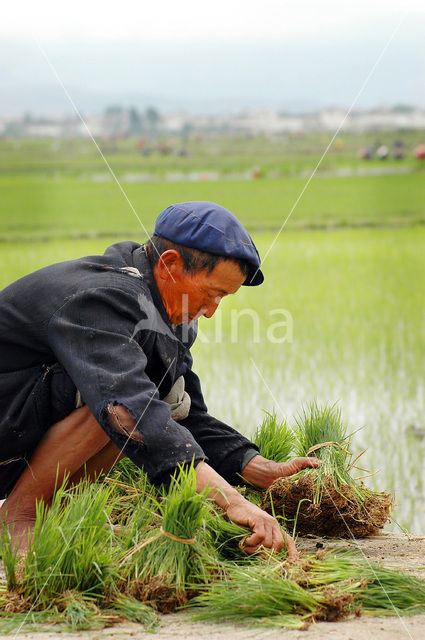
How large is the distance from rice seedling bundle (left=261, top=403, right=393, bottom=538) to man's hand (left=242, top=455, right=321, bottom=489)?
0.06 meters

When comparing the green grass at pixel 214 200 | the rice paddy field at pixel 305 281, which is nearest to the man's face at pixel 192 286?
the rice paddy field at pixel 305 281

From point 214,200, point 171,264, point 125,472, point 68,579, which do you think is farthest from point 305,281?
point 214,200

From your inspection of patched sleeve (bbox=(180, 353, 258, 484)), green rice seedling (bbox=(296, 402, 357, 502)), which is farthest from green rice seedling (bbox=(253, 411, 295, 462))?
patched sleeve (bbox=(180, 353, 258, 484))

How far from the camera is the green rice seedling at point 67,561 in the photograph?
183 cm

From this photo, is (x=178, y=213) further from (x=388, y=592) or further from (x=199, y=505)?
(x=388, y=592)

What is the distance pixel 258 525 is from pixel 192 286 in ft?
2.19

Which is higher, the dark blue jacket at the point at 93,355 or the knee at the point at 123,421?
the dark blue jacket at the point at 93,355

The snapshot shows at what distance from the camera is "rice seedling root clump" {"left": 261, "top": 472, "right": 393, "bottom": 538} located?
92.3 inches

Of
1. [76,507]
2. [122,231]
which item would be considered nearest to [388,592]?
[76,507]

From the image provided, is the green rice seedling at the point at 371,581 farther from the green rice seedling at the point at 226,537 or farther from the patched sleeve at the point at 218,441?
the patched sleeve at the point at 218,441

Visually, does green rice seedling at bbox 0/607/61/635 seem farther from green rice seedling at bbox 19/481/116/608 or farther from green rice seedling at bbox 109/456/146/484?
green rice seedling at bbox 109/456/146/484

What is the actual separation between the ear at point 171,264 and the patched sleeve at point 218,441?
43cm

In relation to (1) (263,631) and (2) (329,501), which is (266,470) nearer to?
(2) (329,501)

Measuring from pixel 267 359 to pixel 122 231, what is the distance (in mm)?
6302
